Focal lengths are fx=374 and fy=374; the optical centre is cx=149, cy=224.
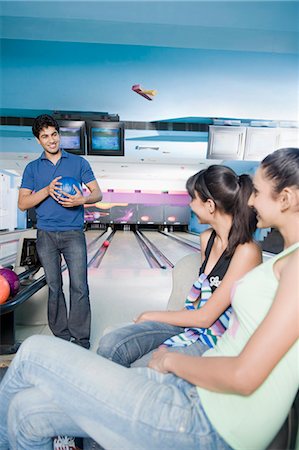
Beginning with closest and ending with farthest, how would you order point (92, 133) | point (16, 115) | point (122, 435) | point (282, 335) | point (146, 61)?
point (282, 335) < point (122, 435) < point (146, 61) < point (92, 133) < point (16, 115)

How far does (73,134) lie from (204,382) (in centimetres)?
529

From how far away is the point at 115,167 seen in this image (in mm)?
11359

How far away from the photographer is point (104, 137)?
5.76 meters

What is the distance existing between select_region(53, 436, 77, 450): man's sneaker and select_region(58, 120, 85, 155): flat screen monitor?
4.96m

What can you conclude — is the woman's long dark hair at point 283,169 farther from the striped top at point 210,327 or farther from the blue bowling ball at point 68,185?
the blue bowling ball at point 68,185

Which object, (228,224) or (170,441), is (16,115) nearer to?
(228,224)

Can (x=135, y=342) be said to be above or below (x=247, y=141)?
below

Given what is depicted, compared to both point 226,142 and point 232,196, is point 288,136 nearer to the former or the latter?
point 226,142

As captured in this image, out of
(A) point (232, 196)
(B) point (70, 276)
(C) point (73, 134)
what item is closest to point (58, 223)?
(B) point (70, 276)

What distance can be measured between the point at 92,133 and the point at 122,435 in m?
5.28

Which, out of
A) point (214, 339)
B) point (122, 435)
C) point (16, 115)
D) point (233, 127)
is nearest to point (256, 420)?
point (122, 435)

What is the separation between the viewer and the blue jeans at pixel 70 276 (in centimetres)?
226

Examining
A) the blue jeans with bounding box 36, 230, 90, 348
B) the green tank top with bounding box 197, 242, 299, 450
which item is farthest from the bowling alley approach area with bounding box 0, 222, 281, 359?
the green tank top with bounding box 197, 242, 299, 450

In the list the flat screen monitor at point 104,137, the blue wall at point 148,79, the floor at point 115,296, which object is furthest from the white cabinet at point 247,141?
the floor at point 115,296
